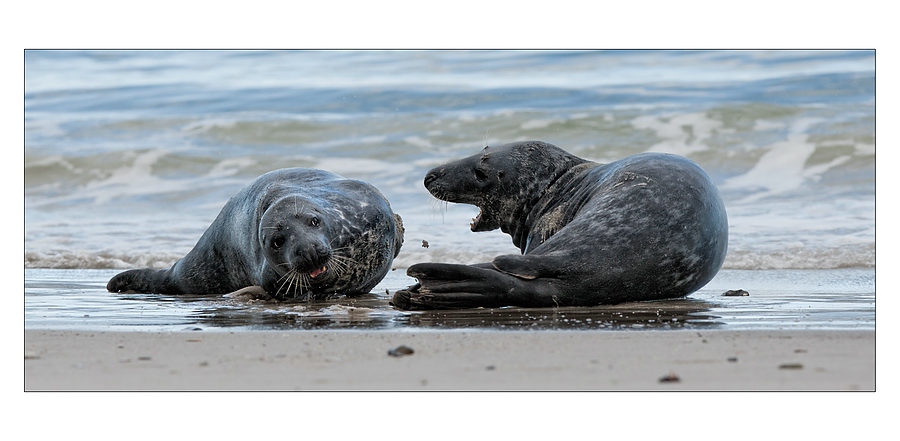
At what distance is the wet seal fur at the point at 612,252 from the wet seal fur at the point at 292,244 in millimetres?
817

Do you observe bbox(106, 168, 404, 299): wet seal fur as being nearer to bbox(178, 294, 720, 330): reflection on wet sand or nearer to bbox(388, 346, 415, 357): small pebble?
bbox(178, 294, 720, 330): reflection on wet sand

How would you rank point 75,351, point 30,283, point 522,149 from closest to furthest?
1. point 75,351
2. point 522,149
3. point 30,283

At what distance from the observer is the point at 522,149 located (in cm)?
626

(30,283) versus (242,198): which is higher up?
(242,198)

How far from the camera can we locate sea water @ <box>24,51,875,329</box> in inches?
208

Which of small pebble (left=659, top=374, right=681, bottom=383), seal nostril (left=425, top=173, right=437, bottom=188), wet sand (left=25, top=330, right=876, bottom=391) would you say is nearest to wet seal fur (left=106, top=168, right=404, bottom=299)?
seal nostril (left=425, top=173, right=437, bottom=188)

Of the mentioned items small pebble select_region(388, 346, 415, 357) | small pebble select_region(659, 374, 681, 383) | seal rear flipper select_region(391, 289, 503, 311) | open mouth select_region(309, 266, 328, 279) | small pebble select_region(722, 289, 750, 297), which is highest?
open mouth select_region(309, 266, 328, 279)

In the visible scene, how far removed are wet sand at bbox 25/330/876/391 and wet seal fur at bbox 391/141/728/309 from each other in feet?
2.63

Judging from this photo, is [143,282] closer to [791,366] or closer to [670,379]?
[670,379]

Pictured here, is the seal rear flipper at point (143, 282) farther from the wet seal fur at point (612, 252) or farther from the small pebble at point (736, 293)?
the small pebble at point (736, 293)

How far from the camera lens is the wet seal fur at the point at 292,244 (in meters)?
5.47

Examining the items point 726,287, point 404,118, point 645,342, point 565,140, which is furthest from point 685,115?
point 645,342

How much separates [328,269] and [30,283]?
2.39 meters

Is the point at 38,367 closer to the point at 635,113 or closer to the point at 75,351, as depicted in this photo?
the point at 75,351
